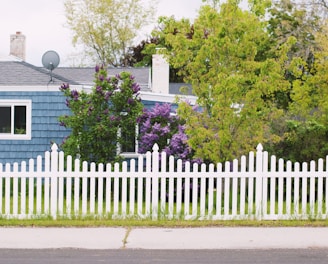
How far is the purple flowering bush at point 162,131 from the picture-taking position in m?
17.8

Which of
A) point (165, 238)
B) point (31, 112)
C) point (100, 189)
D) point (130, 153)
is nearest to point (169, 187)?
point (100, 189)

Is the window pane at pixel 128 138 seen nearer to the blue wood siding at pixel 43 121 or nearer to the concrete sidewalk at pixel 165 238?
the blue wood siding at pixel 43 121

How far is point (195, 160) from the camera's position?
665 inches

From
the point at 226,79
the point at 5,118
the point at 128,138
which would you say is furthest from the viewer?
the point at 5,118

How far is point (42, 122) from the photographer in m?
20.4

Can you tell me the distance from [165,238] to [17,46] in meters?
19.6

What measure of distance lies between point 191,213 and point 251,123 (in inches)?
126

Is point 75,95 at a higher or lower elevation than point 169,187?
higher

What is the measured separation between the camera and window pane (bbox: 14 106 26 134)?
2048cm

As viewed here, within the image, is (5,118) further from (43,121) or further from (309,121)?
(309,121)

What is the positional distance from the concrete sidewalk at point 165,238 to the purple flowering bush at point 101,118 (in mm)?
6828
